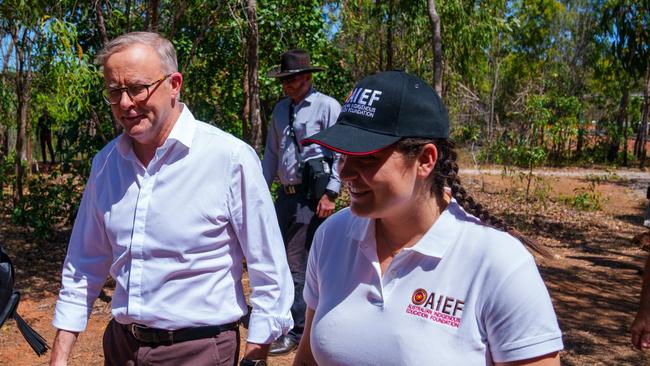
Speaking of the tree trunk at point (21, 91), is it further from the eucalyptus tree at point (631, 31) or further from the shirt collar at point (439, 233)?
the eucalyptus tree at point (631, 31)

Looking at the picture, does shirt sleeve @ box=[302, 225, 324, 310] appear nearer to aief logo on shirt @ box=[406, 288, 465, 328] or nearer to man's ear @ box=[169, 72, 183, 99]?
aief logo on shirt @ box=[406, 288, 465, 328]

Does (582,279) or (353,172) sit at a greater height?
(353,172)

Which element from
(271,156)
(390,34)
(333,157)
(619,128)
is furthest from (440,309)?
(619,128)

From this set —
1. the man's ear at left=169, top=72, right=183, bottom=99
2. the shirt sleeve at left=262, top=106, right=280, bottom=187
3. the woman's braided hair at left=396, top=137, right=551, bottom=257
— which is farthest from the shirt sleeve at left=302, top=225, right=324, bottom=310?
the shirt sleeve at left=262, top=106, right=280, bottom=187

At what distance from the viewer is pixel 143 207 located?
2604mm

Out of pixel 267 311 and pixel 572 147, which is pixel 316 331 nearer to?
pixel 267 311

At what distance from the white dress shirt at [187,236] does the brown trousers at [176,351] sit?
8 centimetres

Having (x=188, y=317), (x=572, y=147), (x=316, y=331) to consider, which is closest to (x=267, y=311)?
(x=188, y=317)

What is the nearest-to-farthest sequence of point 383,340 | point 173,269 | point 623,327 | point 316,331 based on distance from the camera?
point 383,340
point 316,331
point 173,269
point 623,327

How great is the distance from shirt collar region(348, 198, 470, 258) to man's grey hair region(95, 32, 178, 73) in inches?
44.3

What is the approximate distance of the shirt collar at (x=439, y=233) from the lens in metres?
1.74

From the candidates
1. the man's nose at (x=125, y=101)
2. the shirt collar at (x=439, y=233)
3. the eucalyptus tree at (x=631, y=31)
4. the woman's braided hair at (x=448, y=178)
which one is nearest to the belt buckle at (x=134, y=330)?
the man's nose at (x=125, y=101)

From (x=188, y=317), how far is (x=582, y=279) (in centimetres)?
667

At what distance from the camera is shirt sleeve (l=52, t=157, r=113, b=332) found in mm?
2756
